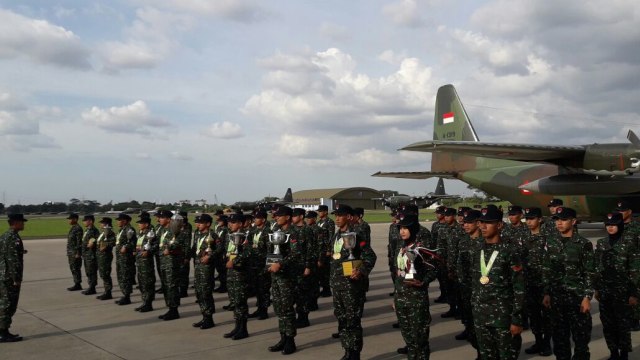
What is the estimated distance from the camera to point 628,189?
1681cm

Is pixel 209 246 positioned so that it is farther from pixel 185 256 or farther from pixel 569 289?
pixel 569 289

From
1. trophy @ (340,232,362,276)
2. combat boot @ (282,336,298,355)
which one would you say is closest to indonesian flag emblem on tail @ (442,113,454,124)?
trophy @ (340,232,362,276)

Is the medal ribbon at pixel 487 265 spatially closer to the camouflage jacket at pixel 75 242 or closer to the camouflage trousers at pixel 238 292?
the camouflage trousers at pixel 238 292

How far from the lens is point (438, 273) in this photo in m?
6.38

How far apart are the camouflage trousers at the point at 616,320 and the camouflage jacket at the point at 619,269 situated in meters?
0.05

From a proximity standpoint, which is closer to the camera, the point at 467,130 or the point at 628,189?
the point at 628,189

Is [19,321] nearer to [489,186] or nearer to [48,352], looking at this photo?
[48,352]

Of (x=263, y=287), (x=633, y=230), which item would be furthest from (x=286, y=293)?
(x=633, y=230)

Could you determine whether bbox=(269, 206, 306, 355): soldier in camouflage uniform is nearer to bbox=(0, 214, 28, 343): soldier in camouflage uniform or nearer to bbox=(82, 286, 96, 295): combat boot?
bbox=(0, 214, 28, 343): soldier in camouflage uniform

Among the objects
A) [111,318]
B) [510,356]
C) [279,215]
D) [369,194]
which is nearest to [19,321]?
[111,318]

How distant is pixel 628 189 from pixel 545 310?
13.9 metres

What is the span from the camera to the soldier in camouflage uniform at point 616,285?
5.48 meters

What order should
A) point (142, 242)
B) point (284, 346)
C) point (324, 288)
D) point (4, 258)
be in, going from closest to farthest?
point (284, 346)
point (4, 258)
point (142, 242)
point (324, 288)

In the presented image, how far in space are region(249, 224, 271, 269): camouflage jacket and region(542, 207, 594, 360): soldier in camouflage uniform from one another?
13.7ft
